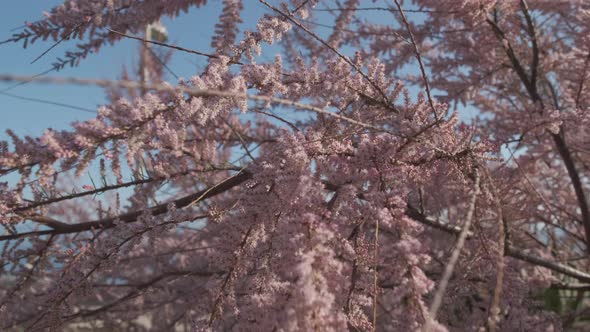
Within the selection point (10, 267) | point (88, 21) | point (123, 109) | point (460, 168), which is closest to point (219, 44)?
point (88, 21)

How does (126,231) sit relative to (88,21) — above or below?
below

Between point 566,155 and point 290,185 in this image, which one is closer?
point 290,185

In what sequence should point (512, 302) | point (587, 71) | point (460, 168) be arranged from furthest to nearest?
1. point (587, 71)
2. point (512, 302)
3. point (460, 168)

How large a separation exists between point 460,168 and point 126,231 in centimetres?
107

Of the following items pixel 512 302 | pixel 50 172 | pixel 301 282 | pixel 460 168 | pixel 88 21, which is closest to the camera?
pixel 301 282

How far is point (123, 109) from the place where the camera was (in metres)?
1.10

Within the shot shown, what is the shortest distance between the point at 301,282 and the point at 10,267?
161 centimetres

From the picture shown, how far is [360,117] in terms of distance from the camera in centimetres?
152

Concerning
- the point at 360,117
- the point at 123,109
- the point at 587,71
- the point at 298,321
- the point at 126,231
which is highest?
the point at 587,71

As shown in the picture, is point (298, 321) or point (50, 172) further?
point (50, 172)

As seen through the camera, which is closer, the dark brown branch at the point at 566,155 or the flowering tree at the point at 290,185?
the flowering tree at the point at 290,185

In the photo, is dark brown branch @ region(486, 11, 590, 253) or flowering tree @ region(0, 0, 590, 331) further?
dark brown branch @ region(486, 11, 590, 253)

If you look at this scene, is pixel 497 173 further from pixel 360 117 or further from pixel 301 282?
pixel 301 282

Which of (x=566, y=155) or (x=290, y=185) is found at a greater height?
(x=566, y=155)
